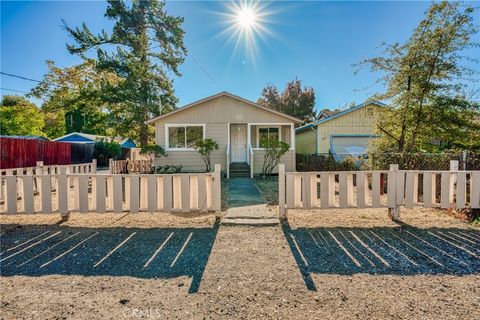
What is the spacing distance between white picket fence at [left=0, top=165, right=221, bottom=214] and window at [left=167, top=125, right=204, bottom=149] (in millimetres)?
9156

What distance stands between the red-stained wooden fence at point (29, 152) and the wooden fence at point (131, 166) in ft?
13.6

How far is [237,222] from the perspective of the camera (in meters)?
4.74

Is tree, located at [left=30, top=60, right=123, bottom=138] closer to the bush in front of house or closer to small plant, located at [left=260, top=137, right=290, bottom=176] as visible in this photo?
the bush in front of house

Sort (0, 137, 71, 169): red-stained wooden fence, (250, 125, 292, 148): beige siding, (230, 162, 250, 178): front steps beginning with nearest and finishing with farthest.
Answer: (0, 137, 71, 169): red-stained wooden fence
(230, 162, 250, 178): front steps
(250, 125, 292, 148): beige siding

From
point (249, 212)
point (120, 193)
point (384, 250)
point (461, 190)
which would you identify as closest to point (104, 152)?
point (120, 193)

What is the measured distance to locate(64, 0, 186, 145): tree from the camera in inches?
805

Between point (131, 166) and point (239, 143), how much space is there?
620cm

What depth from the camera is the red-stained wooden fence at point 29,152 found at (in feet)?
34.3

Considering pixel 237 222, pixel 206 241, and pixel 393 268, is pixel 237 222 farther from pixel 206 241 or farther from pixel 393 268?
pixel 393 268

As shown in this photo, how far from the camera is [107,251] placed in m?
3.58

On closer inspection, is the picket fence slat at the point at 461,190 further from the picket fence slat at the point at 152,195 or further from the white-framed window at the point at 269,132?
the white-framed window at the point at 269,132

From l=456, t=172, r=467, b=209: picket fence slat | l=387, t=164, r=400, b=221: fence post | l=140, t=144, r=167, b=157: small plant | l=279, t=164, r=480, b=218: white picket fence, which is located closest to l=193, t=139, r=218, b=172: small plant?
l=140, t=144, r=167, b=157: small plant

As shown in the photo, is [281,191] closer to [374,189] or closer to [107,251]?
[374,189]

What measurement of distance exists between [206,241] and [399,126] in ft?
26.7
